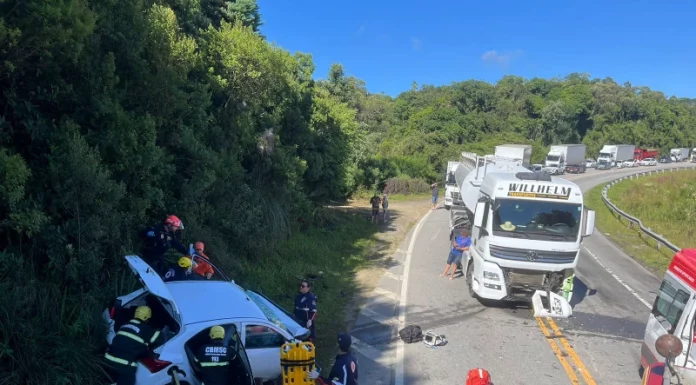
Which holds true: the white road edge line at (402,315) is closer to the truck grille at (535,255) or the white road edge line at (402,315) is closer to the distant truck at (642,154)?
the truck grille at (535,255)

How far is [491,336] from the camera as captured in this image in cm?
1012

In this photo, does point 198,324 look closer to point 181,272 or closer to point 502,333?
point 181,272

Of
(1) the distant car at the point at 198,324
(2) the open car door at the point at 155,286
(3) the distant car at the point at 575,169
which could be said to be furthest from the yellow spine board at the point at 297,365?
(3) the distant car at the point at 575,169

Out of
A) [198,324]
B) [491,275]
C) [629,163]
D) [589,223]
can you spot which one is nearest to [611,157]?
[629,163]

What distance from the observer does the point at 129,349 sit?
18.3 ft

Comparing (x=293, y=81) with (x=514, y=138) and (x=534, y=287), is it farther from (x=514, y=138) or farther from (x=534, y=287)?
(x=514, y=138)

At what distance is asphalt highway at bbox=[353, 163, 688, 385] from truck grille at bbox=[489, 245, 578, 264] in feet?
4.19

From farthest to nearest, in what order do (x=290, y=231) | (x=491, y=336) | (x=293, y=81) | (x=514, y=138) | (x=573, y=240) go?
(x=514, y=138)
(x=293, y=81)
(x=290, y=231)
(x=573, y=240)
(x=491, y=336)

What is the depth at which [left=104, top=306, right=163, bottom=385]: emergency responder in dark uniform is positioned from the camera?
5559 millimetres

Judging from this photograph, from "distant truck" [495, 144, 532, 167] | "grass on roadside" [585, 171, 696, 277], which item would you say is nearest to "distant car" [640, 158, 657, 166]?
"grass on roadside" [585, 171, 696, 277]

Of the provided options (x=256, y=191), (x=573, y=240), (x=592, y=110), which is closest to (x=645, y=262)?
(x=573, y=240)

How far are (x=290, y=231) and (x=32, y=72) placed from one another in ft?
30.6

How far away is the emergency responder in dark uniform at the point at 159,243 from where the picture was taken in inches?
349

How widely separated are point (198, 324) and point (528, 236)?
765 centimetres
